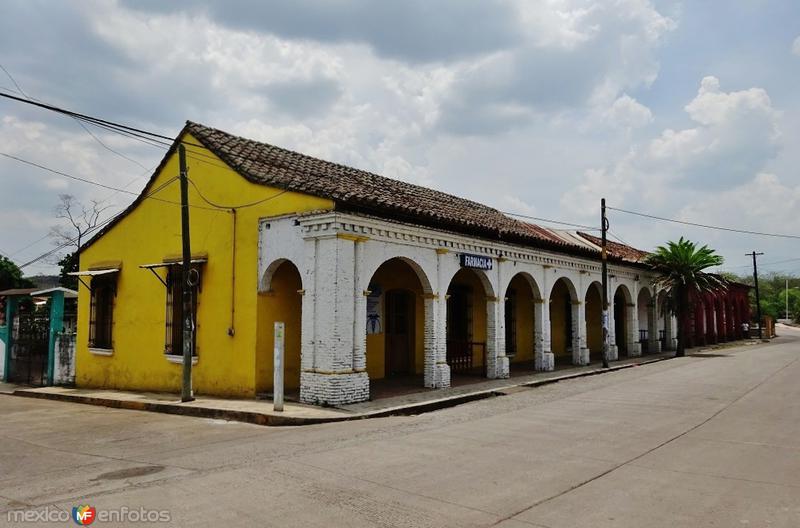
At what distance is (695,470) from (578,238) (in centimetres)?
1964

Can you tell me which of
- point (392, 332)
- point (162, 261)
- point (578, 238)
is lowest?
point (392, 332)

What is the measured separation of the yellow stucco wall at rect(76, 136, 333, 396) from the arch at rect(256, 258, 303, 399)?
0.18 m

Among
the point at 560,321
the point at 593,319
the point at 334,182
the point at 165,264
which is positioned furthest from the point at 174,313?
the point at 593,319

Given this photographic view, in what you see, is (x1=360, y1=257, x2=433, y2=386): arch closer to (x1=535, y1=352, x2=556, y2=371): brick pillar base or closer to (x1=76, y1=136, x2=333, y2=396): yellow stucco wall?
(x1=76, y1=136, x2=333, y2=396): yellow stucco wall

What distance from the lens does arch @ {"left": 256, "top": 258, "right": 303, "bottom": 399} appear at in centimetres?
1190

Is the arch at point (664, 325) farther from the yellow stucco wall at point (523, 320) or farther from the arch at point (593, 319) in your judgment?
the yellow stucco wall at point (523, 320)

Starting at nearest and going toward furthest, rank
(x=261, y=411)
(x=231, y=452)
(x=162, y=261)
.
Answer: (x=231, y=452), (x=261, y=411), (x=162, y=261)

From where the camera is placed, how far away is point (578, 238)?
987 inches

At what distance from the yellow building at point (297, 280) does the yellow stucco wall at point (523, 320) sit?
1.78 m

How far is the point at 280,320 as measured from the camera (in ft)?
40.5

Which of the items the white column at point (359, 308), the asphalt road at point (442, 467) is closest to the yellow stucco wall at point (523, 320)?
the asphalt road at point (442, 467)

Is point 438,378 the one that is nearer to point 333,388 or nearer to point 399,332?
point 399,332

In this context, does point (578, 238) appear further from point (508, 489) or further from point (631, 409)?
point (508, 489)

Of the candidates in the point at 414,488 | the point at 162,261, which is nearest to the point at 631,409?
the point at 414,488
